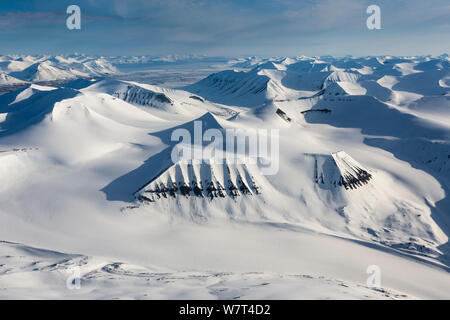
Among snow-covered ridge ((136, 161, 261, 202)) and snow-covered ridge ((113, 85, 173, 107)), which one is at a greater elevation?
snow-covered ridge ((113, 85, 173, 107))

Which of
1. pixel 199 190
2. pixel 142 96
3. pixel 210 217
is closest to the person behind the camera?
pixel 210 217

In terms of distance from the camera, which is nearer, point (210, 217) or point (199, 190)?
point (210, 217)

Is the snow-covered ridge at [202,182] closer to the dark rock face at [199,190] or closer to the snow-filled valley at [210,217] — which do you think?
the dark rock face at [199,190]

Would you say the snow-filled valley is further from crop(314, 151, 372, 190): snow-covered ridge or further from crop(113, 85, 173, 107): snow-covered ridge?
crop(113, 85, 173, 107): snow-covered ridge

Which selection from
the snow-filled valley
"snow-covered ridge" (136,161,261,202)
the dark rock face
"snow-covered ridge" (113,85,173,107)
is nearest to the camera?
A: the snow-filled valley

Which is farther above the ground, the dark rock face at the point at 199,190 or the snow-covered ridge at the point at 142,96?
the snow-covered ridge at the point at 142,96

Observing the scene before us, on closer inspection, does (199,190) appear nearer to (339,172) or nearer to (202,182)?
(202,182)

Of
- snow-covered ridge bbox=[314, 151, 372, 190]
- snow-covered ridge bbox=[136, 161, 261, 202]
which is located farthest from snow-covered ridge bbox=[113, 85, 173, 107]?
snow-covered ridge bbox=[314, 151, 372, 190]

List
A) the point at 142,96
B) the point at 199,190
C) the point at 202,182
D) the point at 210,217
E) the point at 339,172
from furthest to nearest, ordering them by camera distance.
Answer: the point at 142,96 < the point at 339,172 < the point at 202,182 < the point at 199,190 < the point at 210,217

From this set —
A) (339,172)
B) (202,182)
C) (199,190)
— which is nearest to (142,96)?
(202,182)

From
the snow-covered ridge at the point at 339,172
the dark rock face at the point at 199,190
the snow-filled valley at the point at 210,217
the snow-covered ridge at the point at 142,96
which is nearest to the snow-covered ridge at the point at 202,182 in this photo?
the dark rock face at the point at 199,190

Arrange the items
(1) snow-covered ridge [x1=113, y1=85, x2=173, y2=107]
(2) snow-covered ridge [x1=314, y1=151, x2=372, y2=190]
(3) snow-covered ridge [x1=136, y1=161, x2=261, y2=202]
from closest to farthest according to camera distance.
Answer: (3) snow-covered ridge [x1=136, y1=161, x2=261, y2=202]
(2) snow-covered ridge [x1=314, y1=151, x2=372, y2=190]
(1) snow-covered ridge [x1=113, y1=85, x2=173, y2=107]

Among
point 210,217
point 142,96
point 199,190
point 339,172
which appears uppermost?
point 142,96
